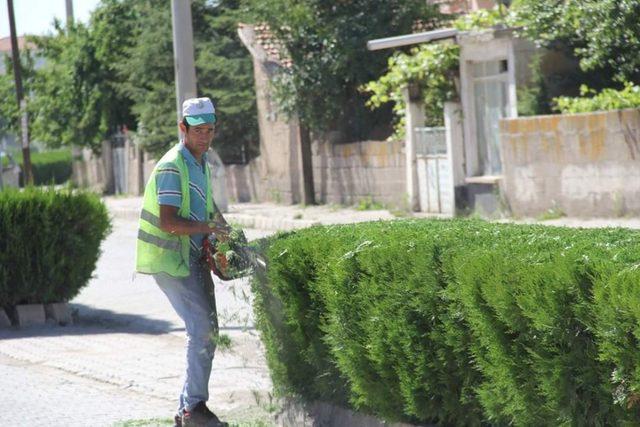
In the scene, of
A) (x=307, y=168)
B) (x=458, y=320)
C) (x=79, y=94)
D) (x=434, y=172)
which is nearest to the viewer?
(x=458, y=320)

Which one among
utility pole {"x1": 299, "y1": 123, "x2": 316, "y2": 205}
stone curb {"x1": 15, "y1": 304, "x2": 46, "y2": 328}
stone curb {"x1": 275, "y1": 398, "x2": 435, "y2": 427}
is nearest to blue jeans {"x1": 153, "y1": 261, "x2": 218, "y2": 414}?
stone curb {"x1": 275, "y1": 398, "x2": 435, "y2": 427}

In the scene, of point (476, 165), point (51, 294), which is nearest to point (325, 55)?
point (476, 165)

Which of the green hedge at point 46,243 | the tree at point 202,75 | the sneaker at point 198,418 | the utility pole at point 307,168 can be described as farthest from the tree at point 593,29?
the sneaker at point 198,418

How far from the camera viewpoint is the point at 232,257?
22.2ft

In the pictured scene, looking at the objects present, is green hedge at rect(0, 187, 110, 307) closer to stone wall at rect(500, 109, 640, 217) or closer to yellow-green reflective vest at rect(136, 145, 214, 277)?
yellow-green reflective vest at rect(136, 145, 214, 277)

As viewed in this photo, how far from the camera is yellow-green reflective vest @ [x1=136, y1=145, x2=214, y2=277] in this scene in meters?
6.80

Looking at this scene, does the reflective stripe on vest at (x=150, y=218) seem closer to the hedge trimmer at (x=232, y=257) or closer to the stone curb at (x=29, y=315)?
the hedge trimmer at (x=232, y=257)

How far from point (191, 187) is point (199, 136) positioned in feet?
0.93

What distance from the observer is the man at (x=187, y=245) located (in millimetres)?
6781

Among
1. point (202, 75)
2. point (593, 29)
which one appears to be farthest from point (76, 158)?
point (593, 29)

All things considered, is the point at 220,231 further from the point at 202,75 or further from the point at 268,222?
the point at 202,75

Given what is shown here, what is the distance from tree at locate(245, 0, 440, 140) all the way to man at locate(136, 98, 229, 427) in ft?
60.5

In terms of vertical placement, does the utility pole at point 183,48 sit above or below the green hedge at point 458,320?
above

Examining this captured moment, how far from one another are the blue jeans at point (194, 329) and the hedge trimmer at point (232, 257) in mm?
144
